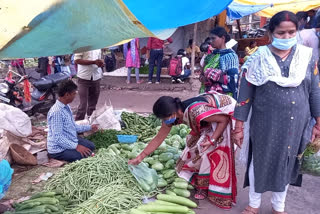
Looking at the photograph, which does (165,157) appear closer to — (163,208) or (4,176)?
(163,208)

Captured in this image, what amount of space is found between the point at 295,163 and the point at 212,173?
0.80 metres

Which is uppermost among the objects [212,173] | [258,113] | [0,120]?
[258,113]

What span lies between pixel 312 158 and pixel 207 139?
3.09 feet

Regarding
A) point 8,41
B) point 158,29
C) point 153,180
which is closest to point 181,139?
point 153,180

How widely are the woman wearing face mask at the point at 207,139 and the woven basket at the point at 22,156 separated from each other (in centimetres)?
164

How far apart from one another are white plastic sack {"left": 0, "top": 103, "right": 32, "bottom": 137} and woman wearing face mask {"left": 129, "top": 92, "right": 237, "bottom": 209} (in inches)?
83.2

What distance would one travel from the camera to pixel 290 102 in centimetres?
241

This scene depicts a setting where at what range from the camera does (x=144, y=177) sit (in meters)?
3.20

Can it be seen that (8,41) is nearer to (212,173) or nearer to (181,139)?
(212,173)

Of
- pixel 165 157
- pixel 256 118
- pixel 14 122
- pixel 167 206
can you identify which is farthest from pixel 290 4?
pixel 167 206

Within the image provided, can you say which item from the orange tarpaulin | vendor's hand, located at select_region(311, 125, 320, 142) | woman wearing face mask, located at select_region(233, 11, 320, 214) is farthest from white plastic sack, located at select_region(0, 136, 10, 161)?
the orange tarpaulin

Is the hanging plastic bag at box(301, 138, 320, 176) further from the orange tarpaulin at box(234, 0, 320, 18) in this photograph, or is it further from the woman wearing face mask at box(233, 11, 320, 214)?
the orange tarpaulin at box(234, 0, 320, 18)

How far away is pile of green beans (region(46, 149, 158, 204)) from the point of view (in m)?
3.02

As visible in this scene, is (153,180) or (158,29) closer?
(158,29)
